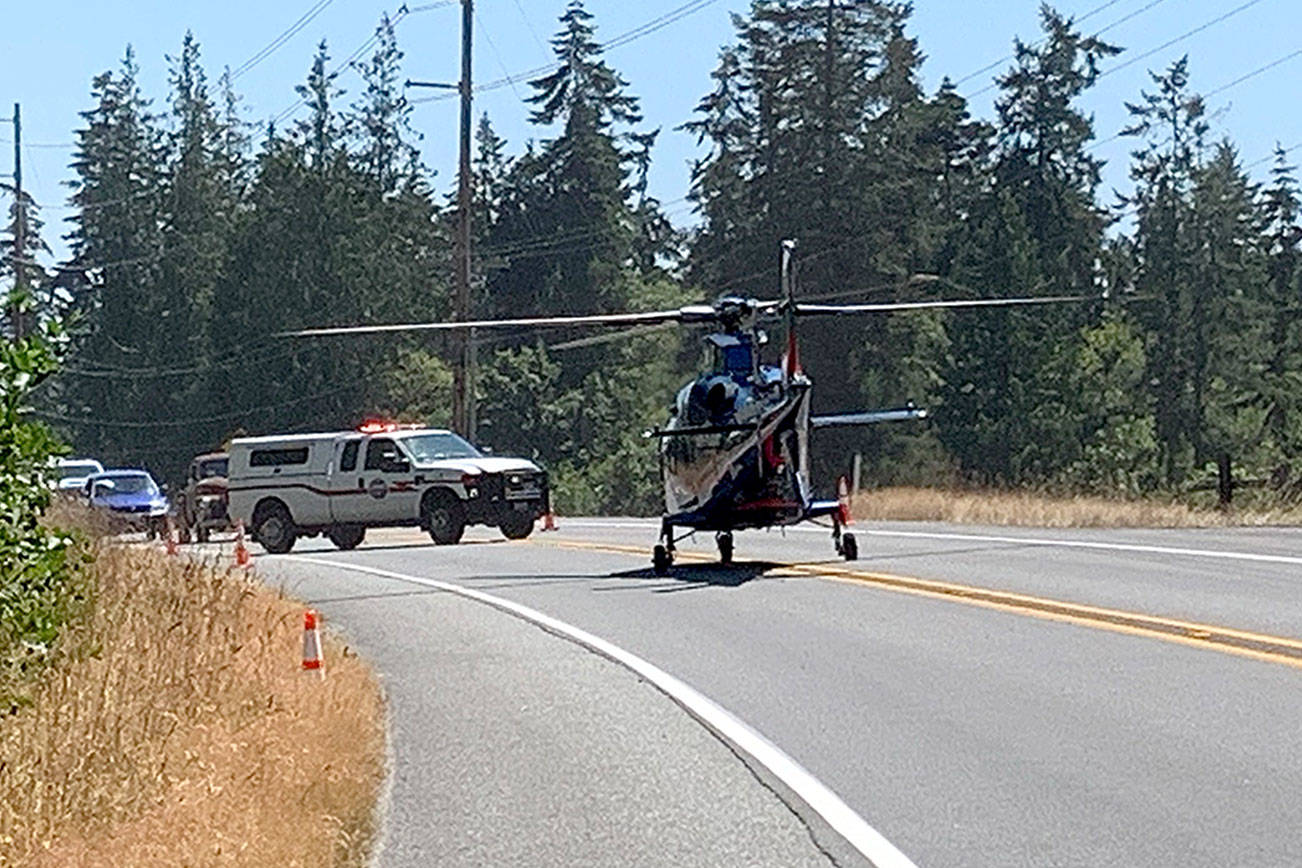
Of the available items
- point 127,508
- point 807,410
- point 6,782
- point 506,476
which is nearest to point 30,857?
point 6,782

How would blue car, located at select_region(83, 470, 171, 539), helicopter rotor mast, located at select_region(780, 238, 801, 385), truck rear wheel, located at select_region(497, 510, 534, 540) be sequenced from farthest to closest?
blue car, located at select_region(83, 470, 171, 539), truck rear wheel, located at select_region(497, 510, 534, 540), helicopter rotor mast, located at select_region(780, 238, 801, 385)

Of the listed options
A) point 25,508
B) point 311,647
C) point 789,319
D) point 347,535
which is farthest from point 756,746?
point 347,535

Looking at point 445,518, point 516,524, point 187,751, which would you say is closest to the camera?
point 187,751

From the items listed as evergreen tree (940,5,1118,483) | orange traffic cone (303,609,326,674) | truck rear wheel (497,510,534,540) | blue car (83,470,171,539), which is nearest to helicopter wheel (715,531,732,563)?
truck rear wheel (497,510,534,540)

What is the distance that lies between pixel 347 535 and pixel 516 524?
358cm

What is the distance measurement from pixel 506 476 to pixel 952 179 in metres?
54.5

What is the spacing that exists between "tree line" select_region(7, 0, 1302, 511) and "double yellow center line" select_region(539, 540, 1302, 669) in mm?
34828

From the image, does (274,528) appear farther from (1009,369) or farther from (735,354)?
(1009,369)

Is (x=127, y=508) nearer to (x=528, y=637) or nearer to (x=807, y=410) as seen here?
(x=807, y=410)

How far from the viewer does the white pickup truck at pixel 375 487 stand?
3756cm

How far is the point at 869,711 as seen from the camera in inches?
556

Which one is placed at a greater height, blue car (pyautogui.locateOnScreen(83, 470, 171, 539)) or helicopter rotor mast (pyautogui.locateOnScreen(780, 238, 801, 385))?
helicopter rotor mast (pyautogui.locateOnScreen(780, 238, 801, 385))

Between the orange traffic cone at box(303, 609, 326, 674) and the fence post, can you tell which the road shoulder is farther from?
the fence post

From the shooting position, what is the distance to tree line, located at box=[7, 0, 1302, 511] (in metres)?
70.9
